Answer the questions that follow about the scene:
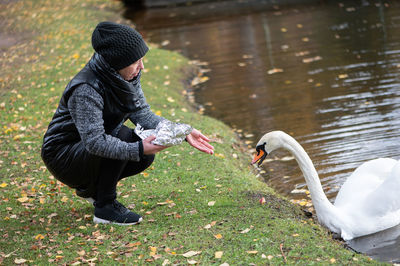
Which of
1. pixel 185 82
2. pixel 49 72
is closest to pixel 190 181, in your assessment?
pixel 185 82

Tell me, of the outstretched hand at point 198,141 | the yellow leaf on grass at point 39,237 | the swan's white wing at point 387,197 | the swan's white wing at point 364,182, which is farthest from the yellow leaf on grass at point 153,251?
the swan's white wing at point 387,197

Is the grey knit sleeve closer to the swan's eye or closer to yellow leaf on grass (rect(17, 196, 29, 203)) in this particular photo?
the swan's eye

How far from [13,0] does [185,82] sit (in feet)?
55.8

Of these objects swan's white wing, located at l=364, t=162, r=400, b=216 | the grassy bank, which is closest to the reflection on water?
swan's white wing, located at l=364, t=162, r=400, b=216

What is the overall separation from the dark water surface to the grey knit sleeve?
2288mm

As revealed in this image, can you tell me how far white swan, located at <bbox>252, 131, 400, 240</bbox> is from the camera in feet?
16.6

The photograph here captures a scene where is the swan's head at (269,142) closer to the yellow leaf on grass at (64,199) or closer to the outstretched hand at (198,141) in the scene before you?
the outstretched hand at (198,141)

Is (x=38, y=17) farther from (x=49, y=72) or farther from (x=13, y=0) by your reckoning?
(x=49, y=72)

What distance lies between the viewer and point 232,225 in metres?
4.87

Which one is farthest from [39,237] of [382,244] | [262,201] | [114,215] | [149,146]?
[382,244]

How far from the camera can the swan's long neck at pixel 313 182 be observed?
5195 millimetres

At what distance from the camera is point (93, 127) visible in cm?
439

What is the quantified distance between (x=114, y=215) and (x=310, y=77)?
6647mm

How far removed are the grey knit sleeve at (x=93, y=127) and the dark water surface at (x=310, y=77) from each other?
2.29m
